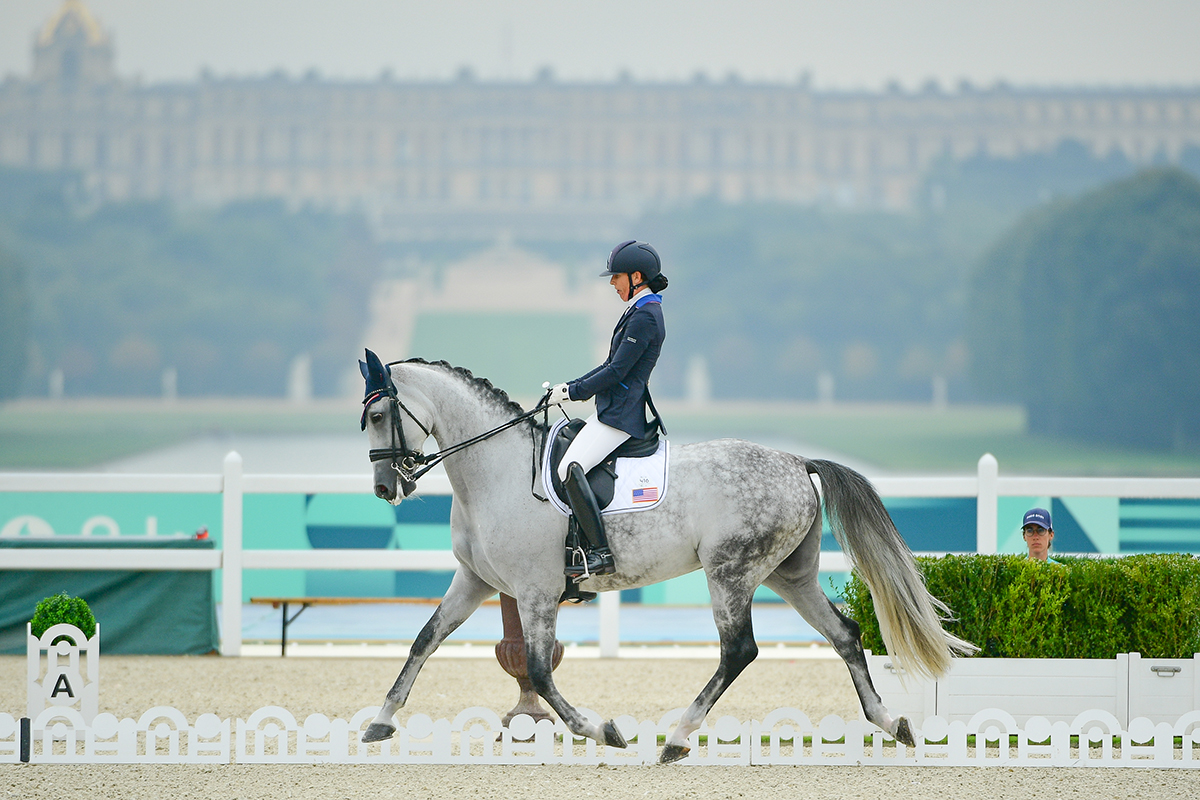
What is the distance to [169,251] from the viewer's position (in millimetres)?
93688

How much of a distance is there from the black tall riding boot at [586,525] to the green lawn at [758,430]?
5697 centimetres

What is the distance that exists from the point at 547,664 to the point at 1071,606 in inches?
111

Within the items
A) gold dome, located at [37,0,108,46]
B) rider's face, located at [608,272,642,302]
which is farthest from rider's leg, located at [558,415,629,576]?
gold dome, located at [37,0,108,46]

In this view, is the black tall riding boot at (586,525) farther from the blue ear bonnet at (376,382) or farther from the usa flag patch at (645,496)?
the blue ear bonnet at (376,382)

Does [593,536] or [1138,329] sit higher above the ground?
[1138,329]

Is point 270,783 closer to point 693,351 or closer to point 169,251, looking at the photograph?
point 693,351

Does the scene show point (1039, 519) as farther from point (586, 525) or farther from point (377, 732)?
point (377, 732)

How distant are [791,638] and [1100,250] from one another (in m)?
60.1

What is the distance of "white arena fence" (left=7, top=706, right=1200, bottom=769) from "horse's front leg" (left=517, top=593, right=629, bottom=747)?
92 mm

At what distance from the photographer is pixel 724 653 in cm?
615

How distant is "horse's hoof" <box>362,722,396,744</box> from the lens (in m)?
6.15

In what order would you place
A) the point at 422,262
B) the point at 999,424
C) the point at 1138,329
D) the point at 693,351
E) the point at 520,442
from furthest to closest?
1. the point at 422,262
2. the point at 693,351
3. the point at 999,424
4. the point at 1138,329
5. the point at 520,442

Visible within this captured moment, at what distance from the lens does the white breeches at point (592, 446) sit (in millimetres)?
6098

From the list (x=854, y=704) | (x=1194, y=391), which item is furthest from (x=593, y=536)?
(x=1194, y=391)
